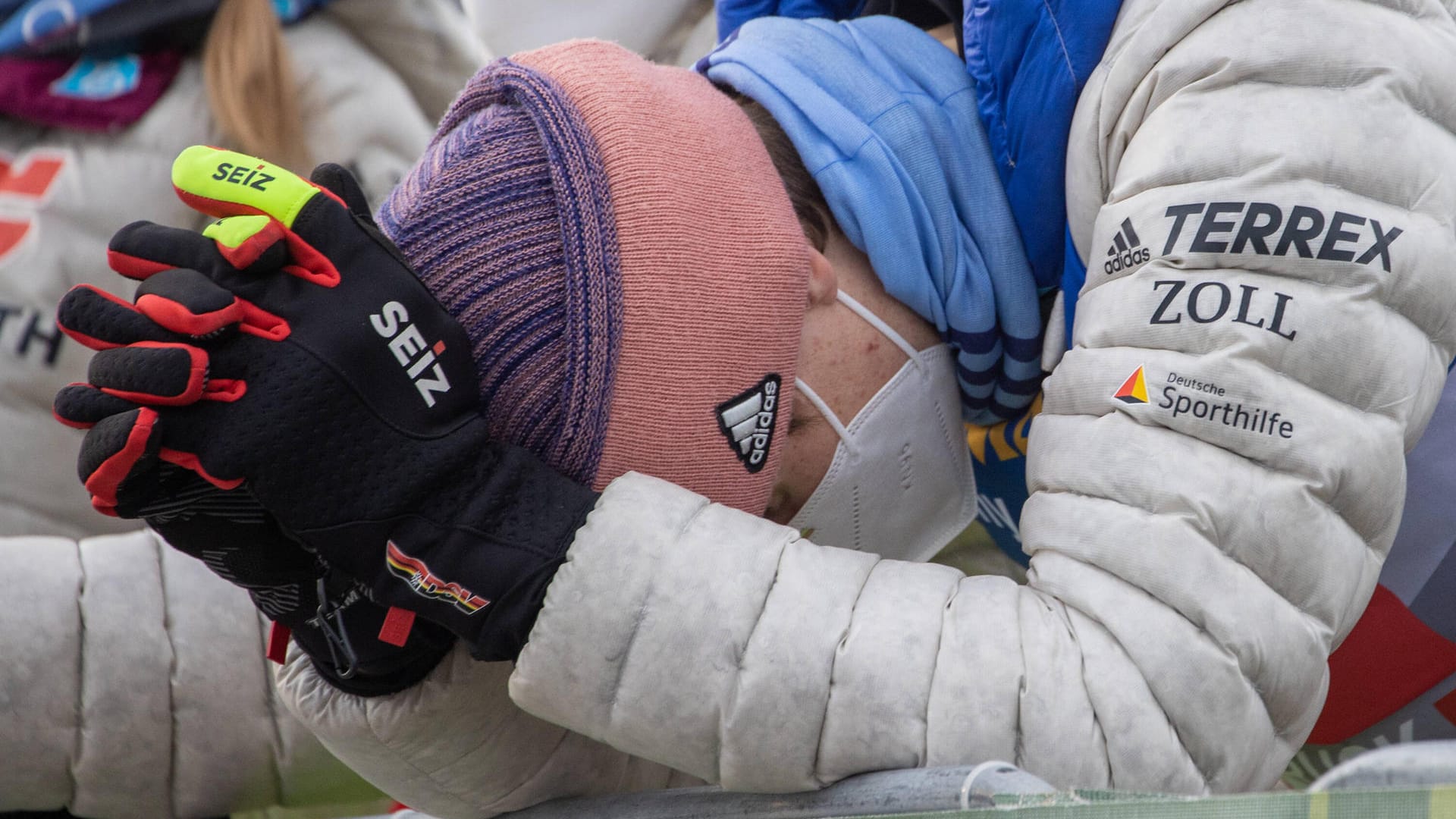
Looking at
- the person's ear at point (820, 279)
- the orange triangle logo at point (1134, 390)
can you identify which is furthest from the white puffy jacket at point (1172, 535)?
the person's ear at point (820, 279)

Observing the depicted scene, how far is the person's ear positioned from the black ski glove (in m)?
0.29

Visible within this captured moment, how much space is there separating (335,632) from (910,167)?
0.61 m

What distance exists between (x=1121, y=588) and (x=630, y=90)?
1.74 feet

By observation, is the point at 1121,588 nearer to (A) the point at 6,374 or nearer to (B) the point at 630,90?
(B) the point at 630,90

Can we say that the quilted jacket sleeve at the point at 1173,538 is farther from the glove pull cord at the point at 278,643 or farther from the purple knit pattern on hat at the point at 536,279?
the glove pull cord at the point at 278,643

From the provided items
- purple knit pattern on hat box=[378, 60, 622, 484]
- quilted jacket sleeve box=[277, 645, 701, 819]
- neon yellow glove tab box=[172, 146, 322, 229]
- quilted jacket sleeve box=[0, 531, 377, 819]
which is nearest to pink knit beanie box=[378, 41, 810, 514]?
purple knit pattern on hat box=[378, 60, 622, 484]

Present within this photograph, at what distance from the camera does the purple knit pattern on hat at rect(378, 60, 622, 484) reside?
0.87 m

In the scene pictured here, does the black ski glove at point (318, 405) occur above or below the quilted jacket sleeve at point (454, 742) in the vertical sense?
above

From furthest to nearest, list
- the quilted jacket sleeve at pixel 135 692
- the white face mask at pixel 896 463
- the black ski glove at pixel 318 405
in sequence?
1. the quilted jacket sleeve at pixel 135 692
2. the white face mask at pixel 896 463
3. the black ski glove at pixel 318 405

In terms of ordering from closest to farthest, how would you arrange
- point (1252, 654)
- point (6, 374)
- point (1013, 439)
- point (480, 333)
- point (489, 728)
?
point (1252, 654), point (480, 333), point (489, 728), point (1013, 439), point (6, 374)

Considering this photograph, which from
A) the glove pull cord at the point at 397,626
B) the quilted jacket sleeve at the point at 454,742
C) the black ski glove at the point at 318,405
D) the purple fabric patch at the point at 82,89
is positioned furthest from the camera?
the purple fabric patch at the point at 82,89

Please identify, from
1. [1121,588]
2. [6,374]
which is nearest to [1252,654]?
[1121,588]

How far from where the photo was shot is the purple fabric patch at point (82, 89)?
5.58ft

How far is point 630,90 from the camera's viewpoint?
3.14 feet
